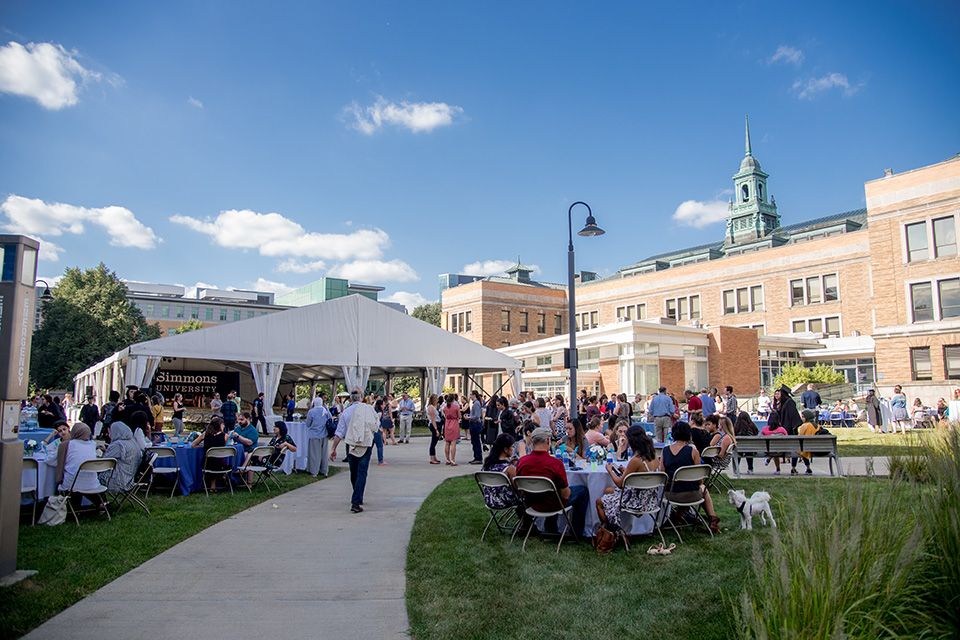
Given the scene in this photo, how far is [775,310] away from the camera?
47250 mm

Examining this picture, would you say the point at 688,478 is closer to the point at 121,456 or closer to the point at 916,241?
the point at 121,456

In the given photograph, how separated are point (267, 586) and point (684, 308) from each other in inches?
2003

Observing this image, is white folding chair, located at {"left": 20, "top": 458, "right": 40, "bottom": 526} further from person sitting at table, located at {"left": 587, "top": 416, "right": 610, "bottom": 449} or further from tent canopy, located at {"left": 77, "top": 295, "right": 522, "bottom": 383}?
tent canopy, located at {"left": 77, "top": 295, "right": 522, "bottom": 383}

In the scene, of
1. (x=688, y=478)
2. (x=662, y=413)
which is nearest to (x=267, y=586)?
(x=688, y=478)

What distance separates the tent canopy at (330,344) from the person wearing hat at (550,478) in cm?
1644

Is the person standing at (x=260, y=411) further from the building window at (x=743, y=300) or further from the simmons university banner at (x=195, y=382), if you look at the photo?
the building window at (x=743, y=300)

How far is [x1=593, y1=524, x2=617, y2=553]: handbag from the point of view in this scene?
6656 millimetres

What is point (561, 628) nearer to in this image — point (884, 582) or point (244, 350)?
point (884, 582)

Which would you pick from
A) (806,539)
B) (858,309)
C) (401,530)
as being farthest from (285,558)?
(858,309)

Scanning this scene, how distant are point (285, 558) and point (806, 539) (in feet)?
17.3

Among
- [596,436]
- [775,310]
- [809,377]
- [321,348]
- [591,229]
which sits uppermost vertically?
[775,310]

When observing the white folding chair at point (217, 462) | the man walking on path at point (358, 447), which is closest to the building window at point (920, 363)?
the man walking on path at point (358, 447)

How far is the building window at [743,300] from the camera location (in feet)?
160

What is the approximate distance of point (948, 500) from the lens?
13.1 feet
